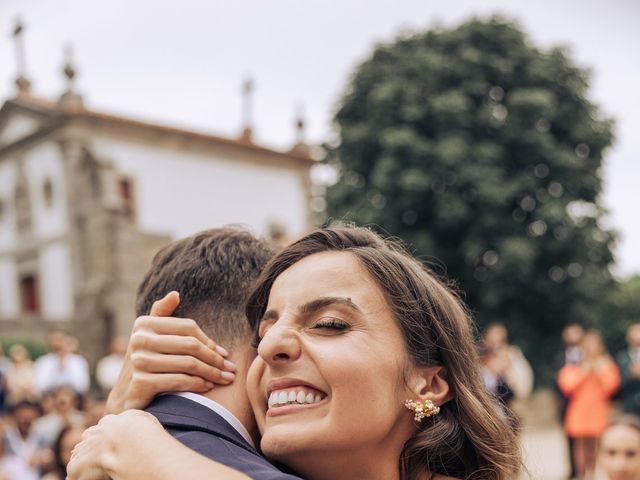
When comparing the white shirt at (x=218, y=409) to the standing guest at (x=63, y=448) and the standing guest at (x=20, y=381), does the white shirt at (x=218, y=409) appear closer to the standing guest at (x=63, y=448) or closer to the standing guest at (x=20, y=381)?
the standing guest at (x=63, y=448)

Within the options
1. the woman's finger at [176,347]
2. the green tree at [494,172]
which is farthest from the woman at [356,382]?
the green tree at [494,172]

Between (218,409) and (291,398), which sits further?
(218,409)

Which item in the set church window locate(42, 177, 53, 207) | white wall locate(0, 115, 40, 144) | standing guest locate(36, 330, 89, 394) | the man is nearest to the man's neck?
the man

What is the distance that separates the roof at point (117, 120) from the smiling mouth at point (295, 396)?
28054 millimetres

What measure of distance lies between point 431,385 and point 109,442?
86 cm

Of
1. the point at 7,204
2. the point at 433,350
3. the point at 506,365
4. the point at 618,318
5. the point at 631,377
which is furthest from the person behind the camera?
the point at 7,204

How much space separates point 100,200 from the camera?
2731cm

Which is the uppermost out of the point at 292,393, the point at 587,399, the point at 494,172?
the point at 292,393

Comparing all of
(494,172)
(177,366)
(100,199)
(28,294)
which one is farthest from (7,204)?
(177,366)

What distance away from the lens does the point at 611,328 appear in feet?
99.8

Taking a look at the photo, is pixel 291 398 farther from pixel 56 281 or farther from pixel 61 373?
pixel 56 281

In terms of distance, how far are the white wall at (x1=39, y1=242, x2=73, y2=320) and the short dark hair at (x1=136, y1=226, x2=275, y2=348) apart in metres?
27.7

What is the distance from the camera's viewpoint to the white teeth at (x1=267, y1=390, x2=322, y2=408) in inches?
79.5

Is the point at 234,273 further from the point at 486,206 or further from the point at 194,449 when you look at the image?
the point at 486,206
